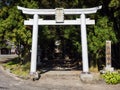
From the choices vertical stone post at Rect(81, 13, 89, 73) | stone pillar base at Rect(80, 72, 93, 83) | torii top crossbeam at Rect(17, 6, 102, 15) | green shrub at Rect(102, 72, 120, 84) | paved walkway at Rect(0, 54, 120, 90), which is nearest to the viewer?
paved walkway at Rect(0, 54, 120, 90)

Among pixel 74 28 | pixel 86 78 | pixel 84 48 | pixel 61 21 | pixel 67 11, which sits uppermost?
pixel 67 11

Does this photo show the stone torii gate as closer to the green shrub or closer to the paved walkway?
the paved walkway

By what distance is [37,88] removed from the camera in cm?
1656

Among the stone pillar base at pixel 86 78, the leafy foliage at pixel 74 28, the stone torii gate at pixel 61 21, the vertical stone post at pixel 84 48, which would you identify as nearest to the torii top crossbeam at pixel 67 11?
the stone torii gate at pixel 61 21

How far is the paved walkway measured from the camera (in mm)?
16766

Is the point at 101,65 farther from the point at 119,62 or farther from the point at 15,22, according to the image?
the point at 15,22

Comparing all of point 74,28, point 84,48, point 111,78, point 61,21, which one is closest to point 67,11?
point 61,21

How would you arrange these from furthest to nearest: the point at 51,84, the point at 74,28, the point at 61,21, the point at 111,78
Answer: the point at 74,28 → the point at 61,21 → the point at 111,78 → the point at 51,84

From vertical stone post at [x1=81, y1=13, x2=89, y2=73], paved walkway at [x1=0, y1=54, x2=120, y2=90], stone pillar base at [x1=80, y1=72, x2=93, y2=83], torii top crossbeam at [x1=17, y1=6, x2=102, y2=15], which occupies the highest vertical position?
torii top crossbeam at [x1=17, y1=6, x2=102, y2=15]

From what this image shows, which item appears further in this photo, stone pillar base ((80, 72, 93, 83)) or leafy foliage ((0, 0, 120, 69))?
leafy foliage ((0, 0, 120, 69))

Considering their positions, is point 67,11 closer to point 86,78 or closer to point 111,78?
point 86,78

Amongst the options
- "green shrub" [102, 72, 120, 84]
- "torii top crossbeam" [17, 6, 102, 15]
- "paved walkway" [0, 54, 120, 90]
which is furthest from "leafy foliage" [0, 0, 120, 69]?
"paved walkway" [0, 54, 120, 90]

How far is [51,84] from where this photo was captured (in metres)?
17.8

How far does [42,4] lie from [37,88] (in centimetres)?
843
